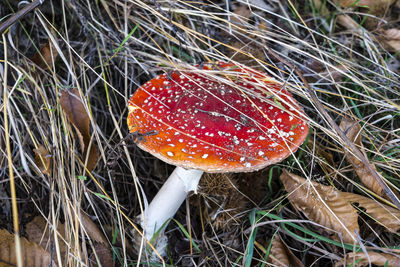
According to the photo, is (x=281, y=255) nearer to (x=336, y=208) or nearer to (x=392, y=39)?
(x=336, y=208)

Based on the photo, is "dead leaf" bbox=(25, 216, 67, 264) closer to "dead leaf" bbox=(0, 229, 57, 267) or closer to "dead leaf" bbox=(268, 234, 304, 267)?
"dead leaf" bbox=(0, 229, 57, 267)

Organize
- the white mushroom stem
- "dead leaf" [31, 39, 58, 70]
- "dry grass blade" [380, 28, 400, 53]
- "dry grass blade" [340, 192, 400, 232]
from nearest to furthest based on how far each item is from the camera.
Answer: "dry grass blade" [340, 192, 400, 232], the white mushroom stem, "dead leaf" [31, 39, 58, 70], "dry grass blade" [380, 28, 400, 53]

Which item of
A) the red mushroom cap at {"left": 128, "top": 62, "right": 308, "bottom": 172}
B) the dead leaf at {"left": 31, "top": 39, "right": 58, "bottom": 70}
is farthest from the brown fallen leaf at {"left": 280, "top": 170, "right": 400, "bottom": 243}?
the dead leaf at {"left": 31, "top": 39, "right": 58, "bottom": 70}

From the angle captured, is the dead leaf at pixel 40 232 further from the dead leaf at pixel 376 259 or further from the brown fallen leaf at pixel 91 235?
the dead leaf at pixel 376 259

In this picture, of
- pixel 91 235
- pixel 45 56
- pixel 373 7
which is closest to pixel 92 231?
pixel 91 235

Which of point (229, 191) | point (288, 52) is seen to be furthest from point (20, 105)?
point (288, 52)

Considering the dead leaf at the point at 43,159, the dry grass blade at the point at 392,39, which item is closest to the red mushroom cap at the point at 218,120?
the dead leaf at the point at 43,159

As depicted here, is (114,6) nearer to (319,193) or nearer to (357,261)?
(319,193)
